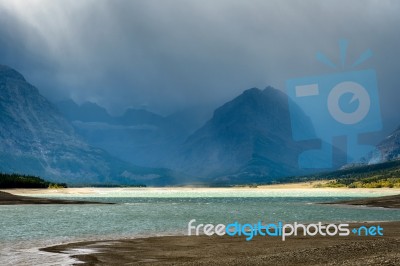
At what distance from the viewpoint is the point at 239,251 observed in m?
40.4

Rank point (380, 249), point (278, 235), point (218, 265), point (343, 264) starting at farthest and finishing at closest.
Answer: point (278, 235) < point (380, 249) < point (218, 265) < point (343, 264)

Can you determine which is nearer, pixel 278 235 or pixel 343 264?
pixel 343 264

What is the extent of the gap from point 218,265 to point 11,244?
25346 millimetres

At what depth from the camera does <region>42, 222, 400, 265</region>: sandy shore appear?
33.3 m

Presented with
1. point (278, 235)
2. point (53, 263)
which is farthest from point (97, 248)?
point (278, 235)

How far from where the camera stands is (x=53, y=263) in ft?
120

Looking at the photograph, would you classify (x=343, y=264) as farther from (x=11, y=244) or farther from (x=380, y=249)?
(x=11, y=244)

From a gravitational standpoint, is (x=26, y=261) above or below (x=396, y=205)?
below

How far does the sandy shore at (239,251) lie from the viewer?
33281mm

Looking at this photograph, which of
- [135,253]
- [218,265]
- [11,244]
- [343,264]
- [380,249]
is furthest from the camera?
[11,244]

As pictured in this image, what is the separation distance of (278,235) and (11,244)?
26096 millimetres

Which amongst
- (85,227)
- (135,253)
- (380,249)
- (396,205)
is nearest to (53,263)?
(135,253)

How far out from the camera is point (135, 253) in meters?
40.9

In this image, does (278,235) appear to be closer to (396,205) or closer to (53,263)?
→ (53,263)
